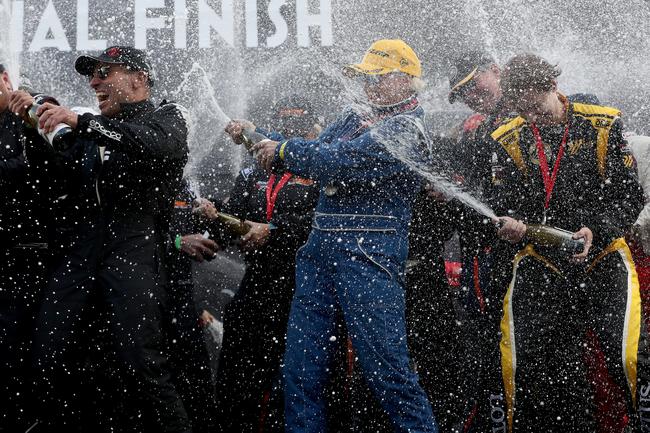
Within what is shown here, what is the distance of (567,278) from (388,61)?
1.32m

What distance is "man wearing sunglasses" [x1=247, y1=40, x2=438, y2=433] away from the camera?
2955mm

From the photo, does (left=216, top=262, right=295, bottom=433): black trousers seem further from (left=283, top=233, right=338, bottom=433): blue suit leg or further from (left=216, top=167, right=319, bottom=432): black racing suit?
(left=283, top=233, right=338, bottom=433): blue suit leg

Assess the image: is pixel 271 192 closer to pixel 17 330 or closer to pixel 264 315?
pixel 264 315

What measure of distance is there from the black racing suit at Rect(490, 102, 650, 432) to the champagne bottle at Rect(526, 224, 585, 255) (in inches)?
2.3

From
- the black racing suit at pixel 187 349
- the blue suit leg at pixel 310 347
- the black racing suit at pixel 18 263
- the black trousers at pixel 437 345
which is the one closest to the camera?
the blue suit leg at pixel 310 347

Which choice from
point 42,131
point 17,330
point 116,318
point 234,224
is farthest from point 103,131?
point 234,224

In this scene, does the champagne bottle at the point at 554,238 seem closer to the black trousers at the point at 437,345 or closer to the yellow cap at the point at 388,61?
the black trousers at the point at 437,345

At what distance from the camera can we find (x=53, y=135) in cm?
287

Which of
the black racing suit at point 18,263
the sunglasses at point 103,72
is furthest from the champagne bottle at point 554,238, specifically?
the black racing suit at point 18,263

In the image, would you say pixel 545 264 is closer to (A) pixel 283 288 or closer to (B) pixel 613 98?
(A) pixel 283 288

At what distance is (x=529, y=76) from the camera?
10.9ft

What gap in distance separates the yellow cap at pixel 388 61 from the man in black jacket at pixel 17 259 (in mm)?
1542

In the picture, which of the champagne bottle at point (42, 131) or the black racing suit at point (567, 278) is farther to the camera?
the black racing suit at point (567, 278)

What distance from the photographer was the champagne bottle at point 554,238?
3.23 metres
